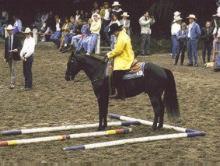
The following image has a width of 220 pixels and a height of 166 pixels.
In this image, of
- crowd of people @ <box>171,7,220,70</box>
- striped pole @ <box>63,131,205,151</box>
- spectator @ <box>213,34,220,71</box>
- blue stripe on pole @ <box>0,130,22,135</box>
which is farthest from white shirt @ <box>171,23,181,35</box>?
blue stripe on pole @ <box>0,130,22,135</box>

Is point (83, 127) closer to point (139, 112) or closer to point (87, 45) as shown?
point (139, 112)

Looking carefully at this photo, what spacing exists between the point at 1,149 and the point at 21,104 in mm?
6432

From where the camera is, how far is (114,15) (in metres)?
30.8

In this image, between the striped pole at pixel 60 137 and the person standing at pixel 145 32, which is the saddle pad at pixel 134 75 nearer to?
the striped pole at pixel 60 137

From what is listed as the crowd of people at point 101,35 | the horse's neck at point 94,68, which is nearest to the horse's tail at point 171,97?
the horse's neck at point 94,68

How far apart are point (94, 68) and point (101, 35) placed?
19.7m

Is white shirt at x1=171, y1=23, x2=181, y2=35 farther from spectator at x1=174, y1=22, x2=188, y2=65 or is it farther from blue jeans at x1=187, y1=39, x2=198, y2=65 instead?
blue jeans at x1=187, y1=39, x2=198, y2=65

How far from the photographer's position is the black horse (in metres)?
14.7

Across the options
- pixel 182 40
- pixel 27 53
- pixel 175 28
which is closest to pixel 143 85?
pixel 27 53

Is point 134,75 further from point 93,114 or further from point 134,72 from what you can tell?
point 93,114

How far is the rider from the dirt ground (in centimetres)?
114

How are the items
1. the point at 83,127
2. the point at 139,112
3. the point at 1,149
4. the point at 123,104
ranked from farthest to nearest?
the point at 123,104
the point at 139,112
the point at 83,127
the point at 1,149

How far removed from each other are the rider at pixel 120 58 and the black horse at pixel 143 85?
173 mm

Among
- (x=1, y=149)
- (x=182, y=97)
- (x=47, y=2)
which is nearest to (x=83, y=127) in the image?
(x=1, y=149)
